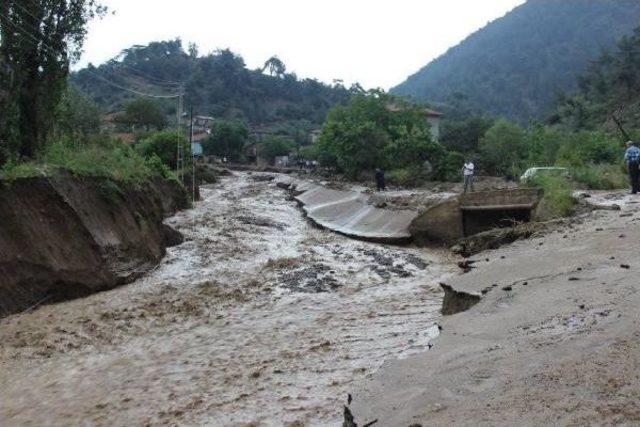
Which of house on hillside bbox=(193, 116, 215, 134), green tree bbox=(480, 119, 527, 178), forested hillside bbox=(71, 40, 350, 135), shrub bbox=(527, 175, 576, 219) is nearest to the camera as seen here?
shrub bbox=(527, 175, 576, 219)

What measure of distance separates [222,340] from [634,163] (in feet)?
43.2

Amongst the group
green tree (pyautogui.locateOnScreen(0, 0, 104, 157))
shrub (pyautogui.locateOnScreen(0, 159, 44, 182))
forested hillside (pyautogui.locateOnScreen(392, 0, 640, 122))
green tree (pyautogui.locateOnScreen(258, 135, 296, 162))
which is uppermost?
forested hillside (pyautogui.locateOnScreen(392, 0, 640, 122))

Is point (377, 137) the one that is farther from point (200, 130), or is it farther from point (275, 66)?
point (275, 66)

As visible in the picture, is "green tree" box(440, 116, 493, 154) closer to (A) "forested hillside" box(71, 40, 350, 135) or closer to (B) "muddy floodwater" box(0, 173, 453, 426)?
(B) "muddy floodwater" box(0, 173, 453, 426)

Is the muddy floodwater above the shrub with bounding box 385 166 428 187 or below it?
above

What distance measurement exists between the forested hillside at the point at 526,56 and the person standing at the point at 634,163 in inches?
3794

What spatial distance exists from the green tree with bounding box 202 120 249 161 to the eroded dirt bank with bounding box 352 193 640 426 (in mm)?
70876

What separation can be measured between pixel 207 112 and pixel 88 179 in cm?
10063

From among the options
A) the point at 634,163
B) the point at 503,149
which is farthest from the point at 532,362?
the point at 503,149

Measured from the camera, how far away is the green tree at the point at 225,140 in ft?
251

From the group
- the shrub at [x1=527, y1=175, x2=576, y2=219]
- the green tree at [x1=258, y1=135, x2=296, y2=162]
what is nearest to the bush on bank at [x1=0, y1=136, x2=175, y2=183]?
the shrub at [x1=527, y1=175, x2=576, y2=219]

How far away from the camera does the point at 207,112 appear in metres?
112

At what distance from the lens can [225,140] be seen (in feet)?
A: 254

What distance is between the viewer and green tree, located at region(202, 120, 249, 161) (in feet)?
251
